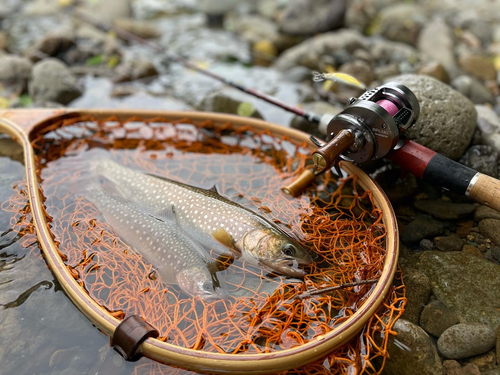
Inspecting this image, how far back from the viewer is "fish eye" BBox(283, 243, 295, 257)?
292 centimetres

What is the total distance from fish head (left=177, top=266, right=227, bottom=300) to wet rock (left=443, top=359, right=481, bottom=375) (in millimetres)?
1526

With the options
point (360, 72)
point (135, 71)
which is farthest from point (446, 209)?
point (135, 71)

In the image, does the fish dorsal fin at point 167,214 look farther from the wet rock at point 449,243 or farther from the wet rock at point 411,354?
the wet rock at point 449,243

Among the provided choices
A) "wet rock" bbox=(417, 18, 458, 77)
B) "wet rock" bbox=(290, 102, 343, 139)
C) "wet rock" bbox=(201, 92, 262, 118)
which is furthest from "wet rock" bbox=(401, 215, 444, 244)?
"wet rock" bbox=(417, 18, 458, 77)

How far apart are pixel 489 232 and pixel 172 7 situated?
930 cm

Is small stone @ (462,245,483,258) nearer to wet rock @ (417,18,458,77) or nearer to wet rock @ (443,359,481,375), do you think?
wet rock @ (443,359,481,375)

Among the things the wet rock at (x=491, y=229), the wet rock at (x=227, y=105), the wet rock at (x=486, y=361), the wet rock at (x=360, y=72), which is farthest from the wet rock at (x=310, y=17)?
the wet rock at (x=486, y=361)

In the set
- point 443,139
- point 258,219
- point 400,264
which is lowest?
point 400,264

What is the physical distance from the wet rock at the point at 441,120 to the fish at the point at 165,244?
2269 millimetres

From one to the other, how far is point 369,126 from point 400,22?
264 inches

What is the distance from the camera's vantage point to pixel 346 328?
2367mm

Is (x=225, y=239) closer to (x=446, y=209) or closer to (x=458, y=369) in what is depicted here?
(x=458, y=369)

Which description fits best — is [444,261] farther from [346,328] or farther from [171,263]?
[171,263]

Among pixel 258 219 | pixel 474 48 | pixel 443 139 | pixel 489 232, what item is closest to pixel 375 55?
pixel 474 48
